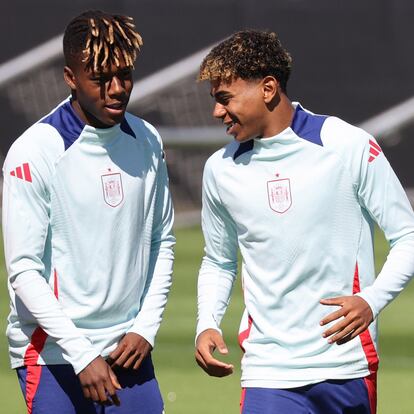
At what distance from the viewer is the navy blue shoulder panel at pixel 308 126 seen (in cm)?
396

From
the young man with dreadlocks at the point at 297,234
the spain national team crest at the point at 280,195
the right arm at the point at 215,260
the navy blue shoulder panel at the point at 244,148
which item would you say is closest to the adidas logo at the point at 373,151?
the young man with dreadlocks at the point at 297,234

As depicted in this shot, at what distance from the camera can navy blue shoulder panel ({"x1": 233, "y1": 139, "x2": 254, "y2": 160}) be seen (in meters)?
4.03

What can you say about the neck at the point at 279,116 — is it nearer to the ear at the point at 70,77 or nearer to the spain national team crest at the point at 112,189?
the spain national team crest at the point at 112,189

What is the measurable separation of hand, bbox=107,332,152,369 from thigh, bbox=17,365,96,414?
0.14 metres

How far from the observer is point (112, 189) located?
4.02 metres

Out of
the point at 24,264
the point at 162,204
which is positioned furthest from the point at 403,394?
the point at 24,264

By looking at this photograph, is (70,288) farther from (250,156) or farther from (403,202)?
(403,202)

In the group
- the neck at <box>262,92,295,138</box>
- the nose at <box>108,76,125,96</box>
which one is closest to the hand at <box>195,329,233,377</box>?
the neck at <box>262,92,295,138</box>

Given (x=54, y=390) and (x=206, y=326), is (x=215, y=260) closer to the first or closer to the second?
(x=206, y=326)

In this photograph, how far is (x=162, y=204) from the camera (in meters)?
4.21

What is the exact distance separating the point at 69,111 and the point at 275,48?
0.68 m

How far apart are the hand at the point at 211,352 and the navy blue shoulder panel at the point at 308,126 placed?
66 centimetres

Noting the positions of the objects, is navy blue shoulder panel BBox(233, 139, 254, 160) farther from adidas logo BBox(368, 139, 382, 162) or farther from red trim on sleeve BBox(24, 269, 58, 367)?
red trim on sleeve BBox(24, 269, 58, 367)

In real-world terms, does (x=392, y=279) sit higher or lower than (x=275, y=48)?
lower
